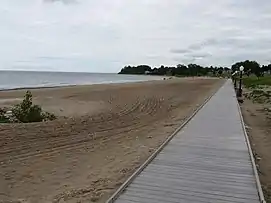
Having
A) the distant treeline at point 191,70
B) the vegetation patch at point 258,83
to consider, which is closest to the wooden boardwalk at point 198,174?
the vegetation patch at point 258,83

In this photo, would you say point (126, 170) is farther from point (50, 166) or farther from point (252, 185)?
point (252, 185)

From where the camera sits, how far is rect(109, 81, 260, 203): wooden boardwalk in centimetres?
468

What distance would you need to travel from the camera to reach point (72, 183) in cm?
612

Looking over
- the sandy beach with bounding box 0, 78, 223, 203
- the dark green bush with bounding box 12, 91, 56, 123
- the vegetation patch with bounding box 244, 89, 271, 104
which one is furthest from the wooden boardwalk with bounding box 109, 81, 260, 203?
the vegetation patch with bounding box 244, 89, 271, 104

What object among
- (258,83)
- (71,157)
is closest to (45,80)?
(258,83)

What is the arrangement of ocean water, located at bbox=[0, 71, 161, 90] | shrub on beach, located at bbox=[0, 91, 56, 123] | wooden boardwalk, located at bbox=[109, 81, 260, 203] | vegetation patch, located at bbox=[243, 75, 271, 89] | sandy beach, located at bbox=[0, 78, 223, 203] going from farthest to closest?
ocean water, located at bbox=[0, 71, 161, 90] → vegetation patch, located at bbox=[243, 75, 271, 89] → shrub on beach, located at bbox=[0, 91, 56, 123] → sandy beach, located at bbox=[0, 78, 223, 203] → wooden boardwalk, located at bbox=[109, 81, 260, 203]

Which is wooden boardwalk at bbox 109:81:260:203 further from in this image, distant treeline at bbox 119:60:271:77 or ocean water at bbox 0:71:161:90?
distant treeline at bbox 119:60:271:77

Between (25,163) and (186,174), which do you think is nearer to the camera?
(186,174)

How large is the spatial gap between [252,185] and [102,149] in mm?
4172

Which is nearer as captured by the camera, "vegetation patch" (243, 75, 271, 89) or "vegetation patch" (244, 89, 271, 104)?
"vegetation patch" (244, 89, 271, 104)

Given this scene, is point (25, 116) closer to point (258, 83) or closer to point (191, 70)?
point (258, 83)

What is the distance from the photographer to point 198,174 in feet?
18.6

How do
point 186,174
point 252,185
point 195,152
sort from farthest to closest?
point 195,152, point 186,174, point 252,185

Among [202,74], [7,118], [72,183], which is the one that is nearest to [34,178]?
[72,183]
